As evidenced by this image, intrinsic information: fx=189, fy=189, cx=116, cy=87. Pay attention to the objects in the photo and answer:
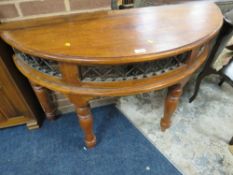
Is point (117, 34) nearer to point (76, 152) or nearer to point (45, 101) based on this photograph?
point (45, 101)

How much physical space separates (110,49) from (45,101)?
2.14 ft

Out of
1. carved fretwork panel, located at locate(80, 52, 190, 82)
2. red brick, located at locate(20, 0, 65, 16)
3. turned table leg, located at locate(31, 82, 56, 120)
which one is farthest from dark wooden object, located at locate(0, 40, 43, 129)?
carved fretwork panel, located at locate(80, 52, 190, 82)

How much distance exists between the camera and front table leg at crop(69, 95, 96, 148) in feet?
2.50

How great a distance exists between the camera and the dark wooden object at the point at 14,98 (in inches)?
36.4

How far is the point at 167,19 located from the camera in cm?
77

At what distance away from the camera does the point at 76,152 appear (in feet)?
3.76

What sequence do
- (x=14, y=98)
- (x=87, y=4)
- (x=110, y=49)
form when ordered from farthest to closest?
(x=14, y=98) < (x=87, y=4) < (x=110, y=49)

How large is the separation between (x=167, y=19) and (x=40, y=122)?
102cm

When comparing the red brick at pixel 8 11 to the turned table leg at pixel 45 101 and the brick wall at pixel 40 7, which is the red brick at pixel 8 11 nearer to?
the brick wall at pixel 40 7

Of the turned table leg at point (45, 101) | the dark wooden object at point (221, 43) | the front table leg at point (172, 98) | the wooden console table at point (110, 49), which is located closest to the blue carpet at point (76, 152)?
the turned table leg at point (45, 101)

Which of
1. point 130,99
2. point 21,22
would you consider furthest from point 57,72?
point 130,99

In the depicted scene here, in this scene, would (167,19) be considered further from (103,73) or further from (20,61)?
(20,61)

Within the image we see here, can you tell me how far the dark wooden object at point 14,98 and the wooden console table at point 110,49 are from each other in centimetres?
15

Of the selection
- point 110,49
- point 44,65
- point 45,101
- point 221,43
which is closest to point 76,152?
point 45,101
